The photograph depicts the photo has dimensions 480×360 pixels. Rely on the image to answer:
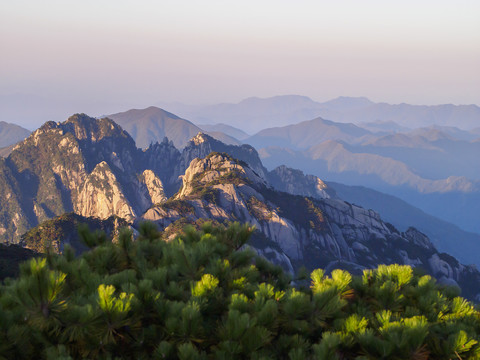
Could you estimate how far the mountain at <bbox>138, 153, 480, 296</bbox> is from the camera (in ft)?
317

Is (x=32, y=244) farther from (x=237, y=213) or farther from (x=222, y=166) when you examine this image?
(x=222, y=166)

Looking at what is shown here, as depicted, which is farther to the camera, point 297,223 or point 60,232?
point 297,223

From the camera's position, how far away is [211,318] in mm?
8047

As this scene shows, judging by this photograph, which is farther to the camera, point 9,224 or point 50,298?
point 9,224

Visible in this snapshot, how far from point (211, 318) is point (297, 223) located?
106 meters

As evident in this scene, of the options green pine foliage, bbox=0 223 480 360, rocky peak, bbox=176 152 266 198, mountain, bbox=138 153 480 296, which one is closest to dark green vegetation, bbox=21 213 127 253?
mountain, bbox=138 153 480 296

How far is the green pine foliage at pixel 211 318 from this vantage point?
660cm

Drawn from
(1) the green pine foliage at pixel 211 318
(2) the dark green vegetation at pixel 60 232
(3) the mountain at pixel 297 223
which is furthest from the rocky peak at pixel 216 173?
(1) the green pine foliage at pixel 211 318

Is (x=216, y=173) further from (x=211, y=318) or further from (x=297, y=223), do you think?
(x=211, y=318)

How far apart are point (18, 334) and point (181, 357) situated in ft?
8.89

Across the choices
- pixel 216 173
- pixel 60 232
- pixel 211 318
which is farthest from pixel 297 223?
pixel 211 318

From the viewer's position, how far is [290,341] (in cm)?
744

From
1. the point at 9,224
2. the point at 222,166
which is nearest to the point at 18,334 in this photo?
the point at 222,166

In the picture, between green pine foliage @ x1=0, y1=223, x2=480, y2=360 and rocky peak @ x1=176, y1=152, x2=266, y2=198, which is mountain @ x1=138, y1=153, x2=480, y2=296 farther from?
green pine foliage @ x1=0, y1=223, x2=480, y2=360
